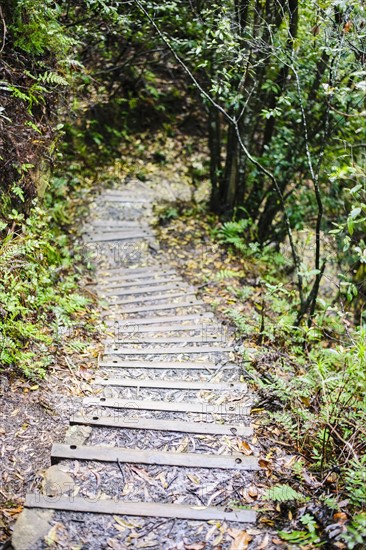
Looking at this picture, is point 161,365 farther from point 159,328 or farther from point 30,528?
point 30,528

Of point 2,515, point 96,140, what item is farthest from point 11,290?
point 96,140

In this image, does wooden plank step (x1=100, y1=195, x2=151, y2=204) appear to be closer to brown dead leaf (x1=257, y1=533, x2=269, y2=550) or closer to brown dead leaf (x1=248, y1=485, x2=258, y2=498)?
brown dead leaf (x1=248, y1=485, x2=258, y2=498)

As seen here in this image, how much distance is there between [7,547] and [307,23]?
7.09 m

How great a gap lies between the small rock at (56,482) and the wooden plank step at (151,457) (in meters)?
0.12

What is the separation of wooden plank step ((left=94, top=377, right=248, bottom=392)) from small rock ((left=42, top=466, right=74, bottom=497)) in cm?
134

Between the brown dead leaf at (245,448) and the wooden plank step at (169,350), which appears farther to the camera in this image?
the wooden plank step at (169,350)

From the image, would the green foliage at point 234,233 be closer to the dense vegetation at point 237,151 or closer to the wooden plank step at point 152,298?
the dense vegetation at point 237,151

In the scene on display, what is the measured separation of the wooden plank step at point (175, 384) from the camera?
427cm

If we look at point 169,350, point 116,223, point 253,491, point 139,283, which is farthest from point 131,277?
point 253,491

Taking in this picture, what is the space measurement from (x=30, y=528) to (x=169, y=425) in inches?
51.7

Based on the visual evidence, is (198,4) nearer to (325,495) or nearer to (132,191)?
(132,191)

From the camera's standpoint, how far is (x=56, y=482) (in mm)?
3008

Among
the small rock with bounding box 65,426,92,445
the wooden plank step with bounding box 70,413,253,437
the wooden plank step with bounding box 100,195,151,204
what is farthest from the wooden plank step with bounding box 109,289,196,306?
the wooden plank step with bounding box 100,195,151,204

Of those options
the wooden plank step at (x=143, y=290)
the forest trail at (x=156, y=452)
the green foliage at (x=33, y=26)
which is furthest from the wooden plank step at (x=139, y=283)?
the green foliage at (x=33, y=26)
